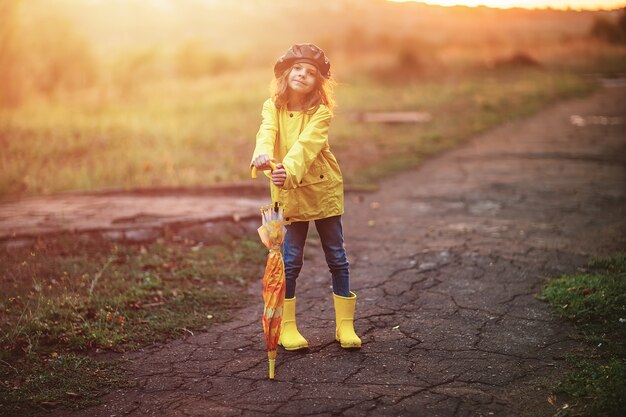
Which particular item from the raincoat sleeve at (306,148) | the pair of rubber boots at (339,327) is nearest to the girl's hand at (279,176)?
the raincoat sleeve at (306,148)

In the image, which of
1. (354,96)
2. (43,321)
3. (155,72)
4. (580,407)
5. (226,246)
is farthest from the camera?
(155,72)

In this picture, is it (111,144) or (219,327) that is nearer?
(219,327)

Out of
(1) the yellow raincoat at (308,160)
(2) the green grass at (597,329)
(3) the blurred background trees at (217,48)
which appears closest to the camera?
(2) the green grass at (597,329)

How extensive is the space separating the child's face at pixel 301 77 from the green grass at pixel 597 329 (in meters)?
2.16

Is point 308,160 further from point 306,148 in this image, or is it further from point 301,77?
point 301,77

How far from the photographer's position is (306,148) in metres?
3.75

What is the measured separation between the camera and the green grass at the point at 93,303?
3.77 meters

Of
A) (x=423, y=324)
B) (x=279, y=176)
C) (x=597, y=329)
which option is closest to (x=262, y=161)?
(x=279, y=176)

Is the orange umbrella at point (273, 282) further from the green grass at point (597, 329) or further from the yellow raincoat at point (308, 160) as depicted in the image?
the green grass at point (597, 329)

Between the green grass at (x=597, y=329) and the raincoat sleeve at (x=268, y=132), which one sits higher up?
the raincoat sleeve at (x=268, y=132)

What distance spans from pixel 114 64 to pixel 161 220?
14.0 metres

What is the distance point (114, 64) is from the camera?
1911 centimetres

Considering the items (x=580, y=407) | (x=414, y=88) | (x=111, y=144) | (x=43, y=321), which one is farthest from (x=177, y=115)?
(x=580, y=407)

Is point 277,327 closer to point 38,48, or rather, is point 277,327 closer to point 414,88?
point 38,48
